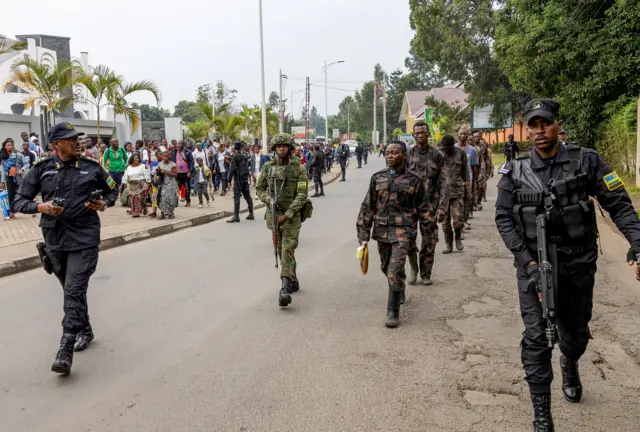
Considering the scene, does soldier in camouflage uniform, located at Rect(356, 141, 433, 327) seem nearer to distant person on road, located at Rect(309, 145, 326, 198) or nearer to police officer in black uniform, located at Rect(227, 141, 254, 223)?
police officer in black uniform, located at Rect(227, 141, 254, 223)

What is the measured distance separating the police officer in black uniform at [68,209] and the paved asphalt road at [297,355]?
2.24 ft

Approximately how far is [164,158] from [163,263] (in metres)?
5.26

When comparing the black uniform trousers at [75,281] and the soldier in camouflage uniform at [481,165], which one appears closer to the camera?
the black uniform trousers at [75,281]

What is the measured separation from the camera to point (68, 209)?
4965mm

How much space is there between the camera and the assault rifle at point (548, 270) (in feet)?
11.5

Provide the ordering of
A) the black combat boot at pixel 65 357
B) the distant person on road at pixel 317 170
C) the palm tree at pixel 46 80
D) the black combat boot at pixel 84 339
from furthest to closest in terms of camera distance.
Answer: the distant person on road at pixel 317 170 → the palm tree at pixel 46 80 → the black combat boot at pixel 84 339 → the black combat boot at pixel 65 357

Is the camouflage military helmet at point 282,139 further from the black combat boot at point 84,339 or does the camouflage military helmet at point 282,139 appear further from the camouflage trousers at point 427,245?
the black combat boot at point 84,339

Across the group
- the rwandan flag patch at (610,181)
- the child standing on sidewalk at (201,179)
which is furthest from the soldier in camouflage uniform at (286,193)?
the child standing on sidewalk at (201,179)

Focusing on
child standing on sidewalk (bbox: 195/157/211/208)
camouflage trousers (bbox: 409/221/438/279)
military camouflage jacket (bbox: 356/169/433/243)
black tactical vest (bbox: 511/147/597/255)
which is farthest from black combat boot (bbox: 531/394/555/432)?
child standing on sidewalk (bbox: 195/157/211/208)

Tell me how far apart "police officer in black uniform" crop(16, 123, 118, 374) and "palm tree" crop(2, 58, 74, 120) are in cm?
1512

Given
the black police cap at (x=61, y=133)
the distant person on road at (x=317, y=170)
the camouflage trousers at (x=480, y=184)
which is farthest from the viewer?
the distant person on road at (x=317, y=170)

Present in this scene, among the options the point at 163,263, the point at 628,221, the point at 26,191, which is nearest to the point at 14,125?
the point at 163,263

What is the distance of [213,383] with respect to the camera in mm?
4484

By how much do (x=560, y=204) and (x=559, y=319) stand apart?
738 mm
